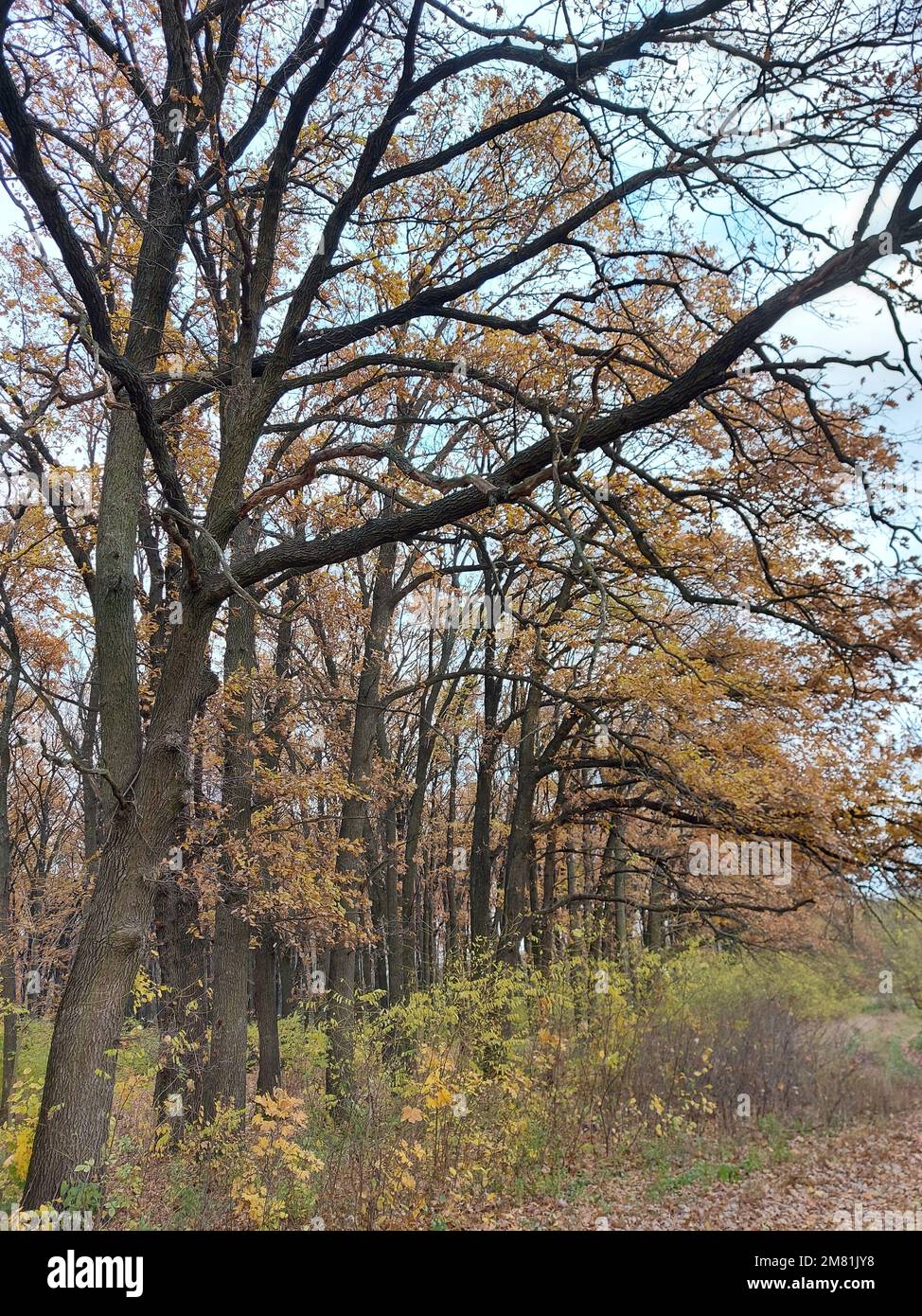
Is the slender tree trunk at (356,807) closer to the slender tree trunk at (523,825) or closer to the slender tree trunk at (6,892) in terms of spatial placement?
the slender tree trunk at (523,825)

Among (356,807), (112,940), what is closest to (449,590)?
(356,807)

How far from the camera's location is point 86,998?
17.6ft

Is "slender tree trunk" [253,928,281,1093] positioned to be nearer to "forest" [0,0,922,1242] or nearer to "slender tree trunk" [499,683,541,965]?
"forest" [0,0,922,1242]

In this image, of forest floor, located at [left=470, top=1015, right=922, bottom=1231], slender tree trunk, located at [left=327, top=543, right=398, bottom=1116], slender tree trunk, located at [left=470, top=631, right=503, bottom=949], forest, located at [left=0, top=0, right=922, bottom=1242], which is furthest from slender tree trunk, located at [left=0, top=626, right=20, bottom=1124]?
forest floor, located at [left=470, top=1015, right=922, bottom=1231]

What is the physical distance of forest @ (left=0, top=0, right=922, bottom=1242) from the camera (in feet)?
18.1

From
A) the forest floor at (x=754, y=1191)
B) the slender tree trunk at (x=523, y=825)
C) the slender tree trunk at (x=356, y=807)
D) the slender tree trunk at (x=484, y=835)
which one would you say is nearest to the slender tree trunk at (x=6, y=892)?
the slender tree trunk at (x=356, y=807)

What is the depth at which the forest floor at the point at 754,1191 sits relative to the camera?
285 inches

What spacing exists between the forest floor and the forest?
6cm

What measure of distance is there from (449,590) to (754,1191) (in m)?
7.63

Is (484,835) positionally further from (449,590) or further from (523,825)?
(449,590)

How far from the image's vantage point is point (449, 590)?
1138 cm
